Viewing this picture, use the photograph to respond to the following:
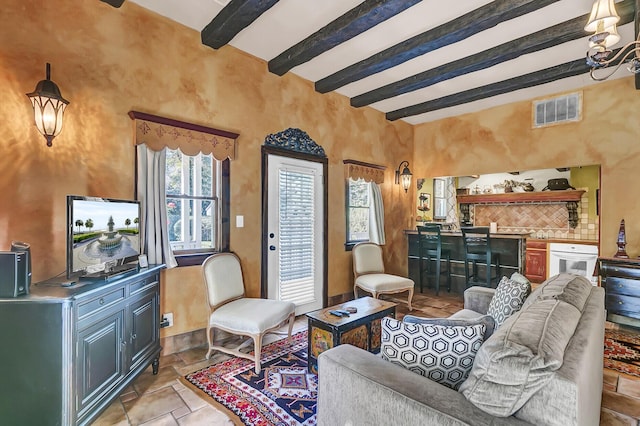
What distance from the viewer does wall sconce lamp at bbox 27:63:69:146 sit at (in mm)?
2199

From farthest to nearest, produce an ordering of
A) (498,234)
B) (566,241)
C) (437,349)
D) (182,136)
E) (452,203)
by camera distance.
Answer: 1. (452,203)
2. (566,241)
3. (498,234)
4. (182,136)
5. (437,349)

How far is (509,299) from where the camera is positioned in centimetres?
224

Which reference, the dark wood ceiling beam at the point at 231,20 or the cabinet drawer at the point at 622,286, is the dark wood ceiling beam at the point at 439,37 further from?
the cabinet drawer at the point at 622,286

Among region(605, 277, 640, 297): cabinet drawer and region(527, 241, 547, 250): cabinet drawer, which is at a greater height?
region(527, 241, 547, 250): cabinet drawer

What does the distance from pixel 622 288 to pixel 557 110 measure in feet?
8.17

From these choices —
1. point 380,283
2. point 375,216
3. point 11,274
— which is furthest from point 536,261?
point 11,274

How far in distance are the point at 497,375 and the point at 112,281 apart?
2209 millimetres

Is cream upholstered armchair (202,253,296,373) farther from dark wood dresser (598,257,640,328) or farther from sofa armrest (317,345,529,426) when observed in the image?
dark wood dresser (598,257,640,328)

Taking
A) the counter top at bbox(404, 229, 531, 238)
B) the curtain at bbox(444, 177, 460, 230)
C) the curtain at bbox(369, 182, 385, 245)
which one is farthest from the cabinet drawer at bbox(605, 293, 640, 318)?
the curtain at bbox(444, 177, 460, 230)

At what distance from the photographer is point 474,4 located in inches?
107

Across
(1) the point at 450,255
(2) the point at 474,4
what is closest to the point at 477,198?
(1) the point at 450,255

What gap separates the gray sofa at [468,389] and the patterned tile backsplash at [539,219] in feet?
16.9

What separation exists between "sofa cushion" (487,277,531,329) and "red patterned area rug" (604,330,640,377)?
1453 mm

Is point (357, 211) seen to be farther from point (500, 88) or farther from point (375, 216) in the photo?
point (500, 88)
